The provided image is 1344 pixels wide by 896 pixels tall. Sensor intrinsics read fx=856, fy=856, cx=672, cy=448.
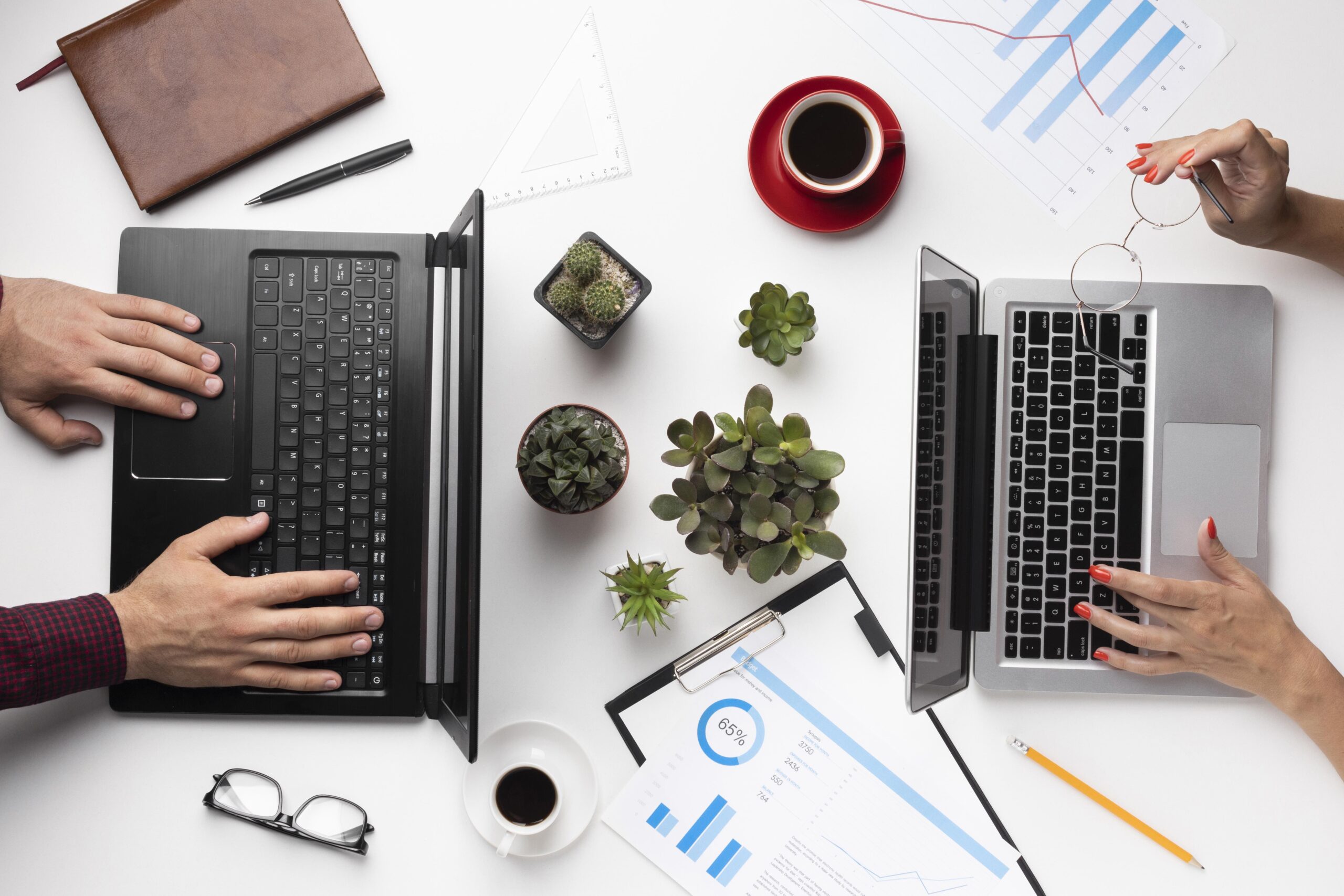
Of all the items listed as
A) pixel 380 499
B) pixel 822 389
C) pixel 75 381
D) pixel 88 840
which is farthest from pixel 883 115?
pixel 88 840

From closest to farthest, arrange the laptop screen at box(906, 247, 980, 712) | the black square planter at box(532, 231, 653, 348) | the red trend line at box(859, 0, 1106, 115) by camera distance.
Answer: the laptop screen at box(906, 247, 980, 712) < the black square planter at box(532, 231, 653, 348) < the red trend line at box(859, 0, 1106, 115)

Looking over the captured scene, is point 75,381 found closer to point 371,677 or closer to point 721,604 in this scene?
point 371,677

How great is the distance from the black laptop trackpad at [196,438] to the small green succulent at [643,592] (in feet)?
1.75

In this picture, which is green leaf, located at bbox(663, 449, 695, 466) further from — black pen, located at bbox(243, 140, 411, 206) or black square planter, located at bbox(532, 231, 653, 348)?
black pen, located at bbox(243, 140, 411, 206)

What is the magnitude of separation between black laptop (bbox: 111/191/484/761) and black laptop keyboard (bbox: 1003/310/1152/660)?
765 millimetres

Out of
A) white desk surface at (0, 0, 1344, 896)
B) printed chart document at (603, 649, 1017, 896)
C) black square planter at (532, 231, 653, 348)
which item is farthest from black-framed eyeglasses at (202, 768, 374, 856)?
black square planter at (532, 231, 653, 348)

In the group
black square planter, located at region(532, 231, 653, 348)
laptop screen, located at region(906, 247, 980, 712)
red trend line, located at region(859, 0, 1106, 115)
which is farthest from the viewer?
red trend line, located at region(859, 0, 1106, 115)

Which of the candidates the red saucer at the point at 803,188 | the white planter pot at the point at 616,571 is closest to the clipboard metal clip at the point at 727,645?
the white planter pot at the point at 616,571

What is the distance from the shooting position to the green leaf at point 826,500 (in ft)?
3.41

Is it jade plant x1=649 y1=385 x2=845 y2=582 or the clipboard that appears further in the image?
the clipboard

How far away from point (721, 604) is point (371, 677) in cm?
48

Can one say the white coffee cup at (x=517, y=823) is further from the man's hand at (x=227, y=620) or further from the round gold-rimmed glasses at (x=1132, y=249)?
the round gold-rimmed glasses at (x=1132, y=249)

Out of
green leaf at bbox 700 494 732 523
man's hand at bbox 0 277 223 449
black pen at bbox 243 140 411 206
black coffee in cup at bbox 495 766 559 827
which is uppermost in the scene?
black pen at bbox 243 140 411 206

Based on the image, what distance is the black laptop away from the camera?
1119 millimetres
